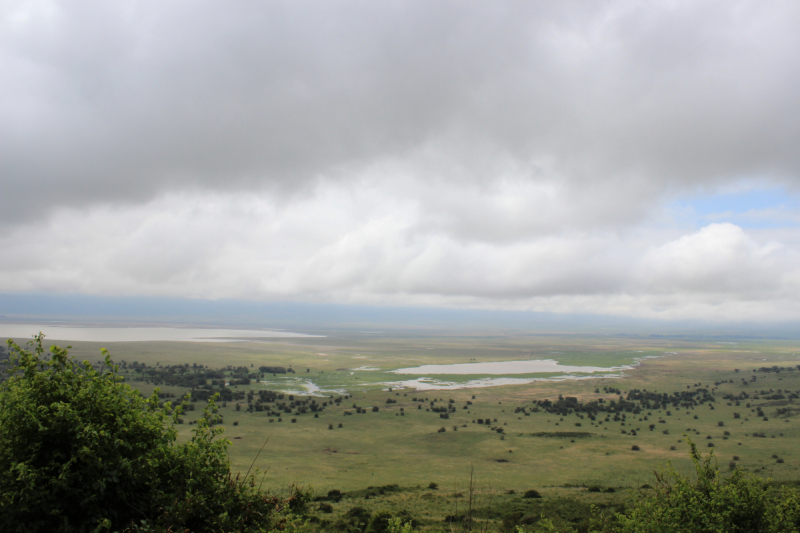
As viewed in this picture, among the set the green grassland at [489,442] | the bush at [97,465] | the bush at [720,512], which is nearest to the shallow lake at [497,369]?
the green grassland at [489,442]

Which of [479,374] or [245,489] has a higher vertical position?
[245,489]

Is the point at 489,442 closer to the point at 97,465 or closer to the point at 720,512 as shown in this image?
the point at 720,512

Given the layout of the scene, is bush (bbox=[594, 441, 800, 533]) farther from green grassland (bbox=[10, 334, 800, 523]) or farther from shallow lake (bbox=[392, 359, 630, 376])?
shallow lake (bbox=[392, 359, 630, 376])

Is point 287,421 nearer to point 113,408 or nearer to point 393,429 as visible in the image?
point 393,429

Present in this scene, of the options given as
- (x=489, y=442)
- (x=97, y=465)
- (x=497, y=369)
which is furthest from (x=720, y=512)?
(x=497, y=369)

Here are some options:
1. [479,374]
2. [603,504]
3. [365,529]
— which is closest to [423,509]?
[365,529]

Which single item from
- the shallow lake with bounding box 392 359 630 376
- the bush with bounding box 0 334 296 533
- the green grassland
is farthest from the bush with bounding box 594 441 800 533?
the shallow lake with bounding box 392 359 630 376

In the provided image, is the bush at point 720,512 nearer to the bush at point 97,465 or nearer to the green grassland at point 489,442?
the green grassland at point 489,442

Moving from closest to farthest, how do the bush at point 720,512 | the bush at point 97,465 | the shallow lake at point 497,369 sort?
the bush at point 97,465 → the bush at point 720,512 → the shallow lake at point 497,369
